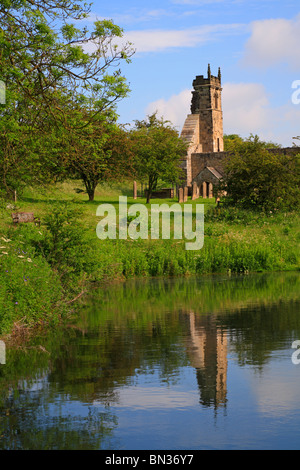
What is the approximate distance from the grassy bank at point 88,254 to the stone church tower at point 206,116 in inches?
1249

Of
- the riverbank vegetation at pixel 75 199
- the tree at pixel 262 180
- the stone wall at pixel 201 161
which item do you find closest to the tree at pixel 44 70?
the riverbank vegetation at pixel 75 199

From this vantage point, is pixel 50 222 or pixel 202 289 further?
pixel 202 289

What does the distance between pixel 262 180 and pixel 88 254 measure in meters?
23.2

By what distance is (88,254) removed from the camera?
71.8 feet

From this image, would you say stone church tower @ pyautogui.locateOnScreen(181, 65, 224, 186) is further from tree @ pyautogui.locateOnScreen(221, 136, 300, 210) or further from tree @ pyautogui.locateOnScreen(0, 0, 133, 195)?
tree @ pyautogui.locateOnScreen(0, 0, 133, 195)

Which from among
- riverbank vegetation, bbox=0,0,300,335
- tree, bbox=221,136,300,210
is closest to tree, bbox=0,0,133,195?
riverbank vegetation, bbox=0,0,300,335

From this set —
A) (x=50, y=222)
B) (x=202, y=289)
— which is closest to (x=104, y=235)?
(x=202, y=289)

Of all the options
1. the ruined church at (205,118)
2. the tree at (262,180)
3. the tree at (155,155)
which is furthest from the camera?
the ruined church at (205,118)

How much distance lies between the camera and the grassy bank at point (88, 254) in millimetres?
16922

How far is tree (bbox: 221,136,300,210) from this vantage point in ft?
140

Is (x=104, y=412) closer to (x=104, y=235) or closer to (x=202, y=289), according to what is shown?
(x=202, y=289)

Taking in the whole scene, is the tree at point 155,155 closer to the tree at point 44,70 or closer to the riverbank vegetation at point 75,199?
the riverbank vegetation at point 75,199
